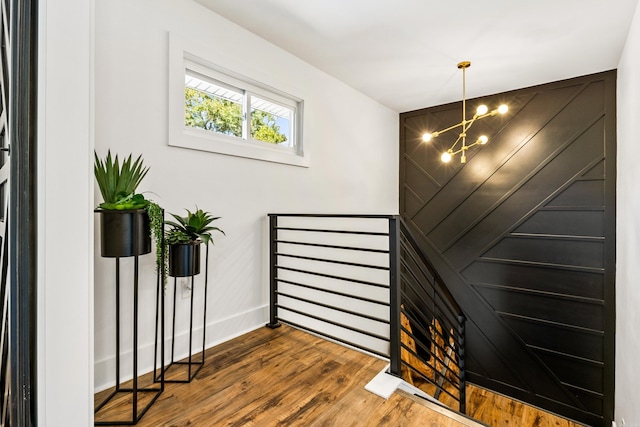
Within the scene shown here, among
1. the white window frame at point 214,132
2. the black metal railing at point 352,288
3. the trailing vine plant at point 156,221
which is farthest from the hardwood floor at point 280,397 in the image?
the white window frame at point 214,132

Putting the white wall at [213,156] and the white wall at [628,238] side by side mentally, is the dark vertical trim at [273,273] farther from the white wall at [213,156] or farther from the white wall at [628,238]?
the white wall at [628,238]

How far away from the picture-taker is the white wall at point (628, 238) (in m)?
2.09

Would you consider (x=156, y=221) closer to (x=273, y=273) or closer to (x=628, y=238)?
(x=273, y=273)

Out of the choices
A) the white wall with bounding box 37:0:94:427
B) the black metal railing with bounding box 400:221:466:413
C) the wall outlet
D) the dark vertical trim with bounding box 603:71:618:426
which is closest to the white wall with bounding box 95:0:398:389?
the wall outlet

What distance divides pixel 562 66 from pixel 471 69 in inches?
33.0

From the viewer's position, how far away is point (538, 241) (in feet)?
11.1

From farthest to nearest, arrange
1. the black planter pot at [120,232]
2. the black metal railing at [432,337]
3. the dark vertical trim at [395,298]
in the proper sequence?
the black metal railing at [432,337] < the dark vertical trim at [395,298] < the black planter pot at [120,232]

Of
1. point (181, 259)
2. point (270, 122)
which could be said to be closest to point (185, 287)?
point (181, 259)

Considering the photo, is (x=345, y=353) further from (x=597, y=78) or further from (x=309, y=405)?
(x=597, y=78)

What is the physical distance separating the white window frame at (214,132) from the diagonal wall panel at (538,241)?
2187mm

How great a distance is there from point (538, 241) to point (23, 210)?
13.5ft

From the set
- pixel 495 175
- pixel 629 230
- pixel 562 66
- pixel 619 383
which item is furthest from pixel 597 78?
pixel 619 383

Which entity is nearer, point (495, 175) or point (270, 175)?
point (270, 175)

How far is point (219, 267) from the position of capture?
2.17 meters
